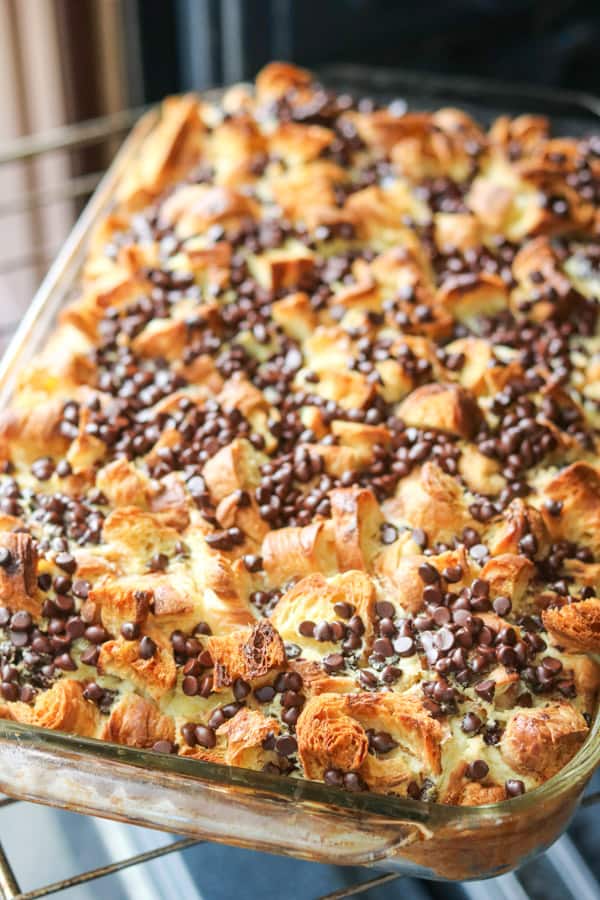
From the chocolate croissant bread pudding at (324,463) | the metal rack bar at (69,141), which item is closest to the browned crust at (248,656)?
the chocolate croissant bread pudding at (324,463)

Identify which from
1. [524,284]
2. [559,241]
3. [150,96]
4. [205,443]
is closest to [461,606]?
[205,443]

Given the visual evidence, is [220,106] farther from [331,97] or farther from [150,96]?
[150,96]

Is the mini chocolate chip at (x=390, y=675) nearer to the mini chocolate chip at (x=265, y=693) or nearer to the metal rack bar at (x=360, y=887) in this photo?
the mini chocolate chip at (x=265, y=693)

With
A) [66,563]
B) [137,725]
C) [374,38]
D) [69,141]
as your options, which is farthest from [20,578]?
[374,38]

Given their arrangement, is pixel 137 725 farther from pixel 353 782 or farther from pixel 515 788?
pixel 515 788

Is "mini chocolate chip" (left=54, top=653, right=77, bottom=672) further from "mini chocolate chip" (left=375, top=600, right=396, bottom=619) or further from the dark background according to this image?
the dark background

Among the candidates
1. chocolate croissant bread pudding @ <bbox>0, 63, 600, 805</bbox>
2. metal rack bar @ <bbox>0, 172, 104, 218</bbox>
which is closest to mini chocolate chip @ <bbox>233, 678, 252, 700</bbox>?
chocolate croissant bread pudding @ <bbox>0, 63, 600, 805</bbox>

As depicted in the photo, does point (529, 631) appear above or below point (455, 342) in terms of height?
below
